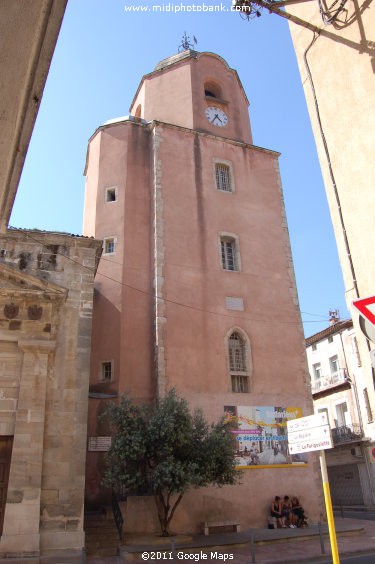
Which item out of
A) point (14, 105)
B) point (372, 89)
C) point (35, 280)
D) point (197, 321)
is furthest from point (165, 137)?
point (14, 105)

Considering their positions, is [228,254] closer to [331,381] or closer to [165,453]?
[165,453]

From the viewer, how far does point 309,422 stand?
5961 millimetres

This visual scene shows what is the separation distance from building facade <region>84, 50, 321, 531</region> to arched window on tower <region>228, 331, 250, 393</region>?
0.19ft

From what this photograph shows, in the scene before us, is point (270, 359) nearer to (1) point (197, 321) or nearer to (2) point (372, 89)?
(1) point (197, 321)

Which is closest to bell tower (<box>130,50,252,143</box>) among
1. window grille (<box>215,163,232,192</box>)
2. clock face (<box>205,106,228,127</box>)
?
clock face (<box>205,106,228,127</box>)

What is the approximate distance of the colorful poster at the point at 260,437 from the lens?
17.6 metres

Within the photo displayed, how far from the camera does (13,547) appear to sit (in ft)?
38.8

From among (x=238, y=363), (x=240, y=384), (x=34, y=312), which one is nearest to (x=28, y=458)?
(x=34, y=312)

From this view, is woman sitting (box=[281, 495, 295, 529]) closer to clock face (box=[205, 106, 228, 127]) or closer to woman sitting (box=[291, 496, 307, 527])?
woman sitting (box=[291, 496, 307, 527])

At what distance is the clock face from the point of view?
2484 centimetres

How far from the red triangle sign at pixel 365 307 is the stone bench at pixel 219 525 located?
14640mm

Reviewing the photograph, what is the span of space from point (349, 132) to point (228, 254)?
16765 millimetres

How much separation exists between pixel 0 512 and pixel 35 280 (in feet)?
21.1

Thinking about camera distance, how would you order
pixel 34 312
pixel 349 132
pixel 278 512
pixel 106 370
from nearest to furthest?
pixel 349 132 < pixel 34 312 < pixel 278 512 < pixel 106 370
